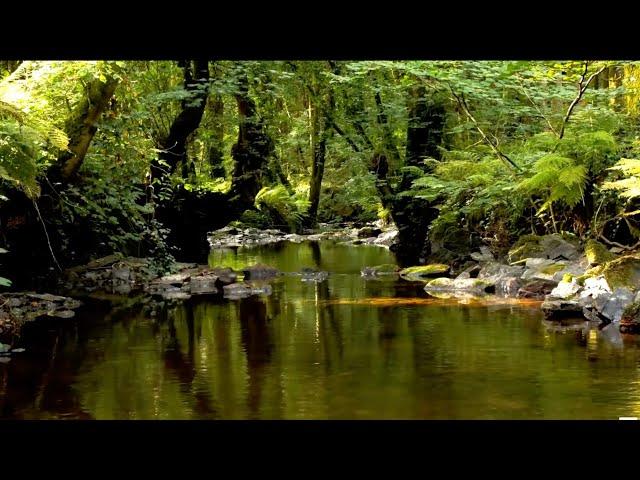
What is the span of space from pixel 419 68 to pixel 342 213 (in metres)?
18.4

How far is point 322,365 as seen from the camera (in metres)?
6.55

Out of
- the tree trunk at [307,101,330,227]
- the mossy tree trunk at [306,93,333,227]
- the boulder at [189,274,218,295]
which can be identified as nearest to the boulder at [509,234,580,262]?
the boulder at [189,274,218,295]

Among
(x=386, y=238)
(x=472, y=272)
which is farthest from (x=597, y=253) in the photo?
(x=386, y=238)

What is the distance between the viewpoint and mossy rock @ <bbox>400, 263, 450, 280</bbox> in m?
13.2

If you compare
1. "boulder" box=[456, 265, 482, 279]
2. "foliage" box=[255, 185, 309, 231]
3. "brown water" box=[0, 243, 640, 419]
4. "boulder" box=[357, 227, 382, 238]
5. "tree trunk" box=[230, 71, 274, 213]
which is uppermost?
"tree trunk" box=[230, 71, 274, 213]

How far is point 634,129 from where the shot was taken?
1312 cm

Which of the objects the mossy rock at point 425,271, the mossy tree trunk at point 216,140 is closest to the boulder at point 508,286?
the mossy rock at point 425,271

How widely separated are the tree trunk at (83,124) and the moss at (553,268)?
6797mm

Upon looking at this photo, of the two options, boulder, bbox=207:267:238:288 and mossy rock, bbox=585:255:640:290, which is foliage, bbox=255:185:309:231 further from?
mossy rock, bbox=585:255:640:290

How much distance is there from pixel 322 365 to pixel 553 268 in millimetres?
5376

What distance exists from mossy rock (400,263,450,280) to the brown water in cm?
298

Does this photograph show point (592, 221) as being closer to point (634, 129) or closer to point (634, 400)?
point (634, 129)

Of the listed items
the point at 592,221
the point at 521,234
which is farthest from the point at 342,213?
the point at 592,221

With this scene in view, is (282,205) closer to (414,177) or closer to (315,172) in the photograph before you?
(315,172)
